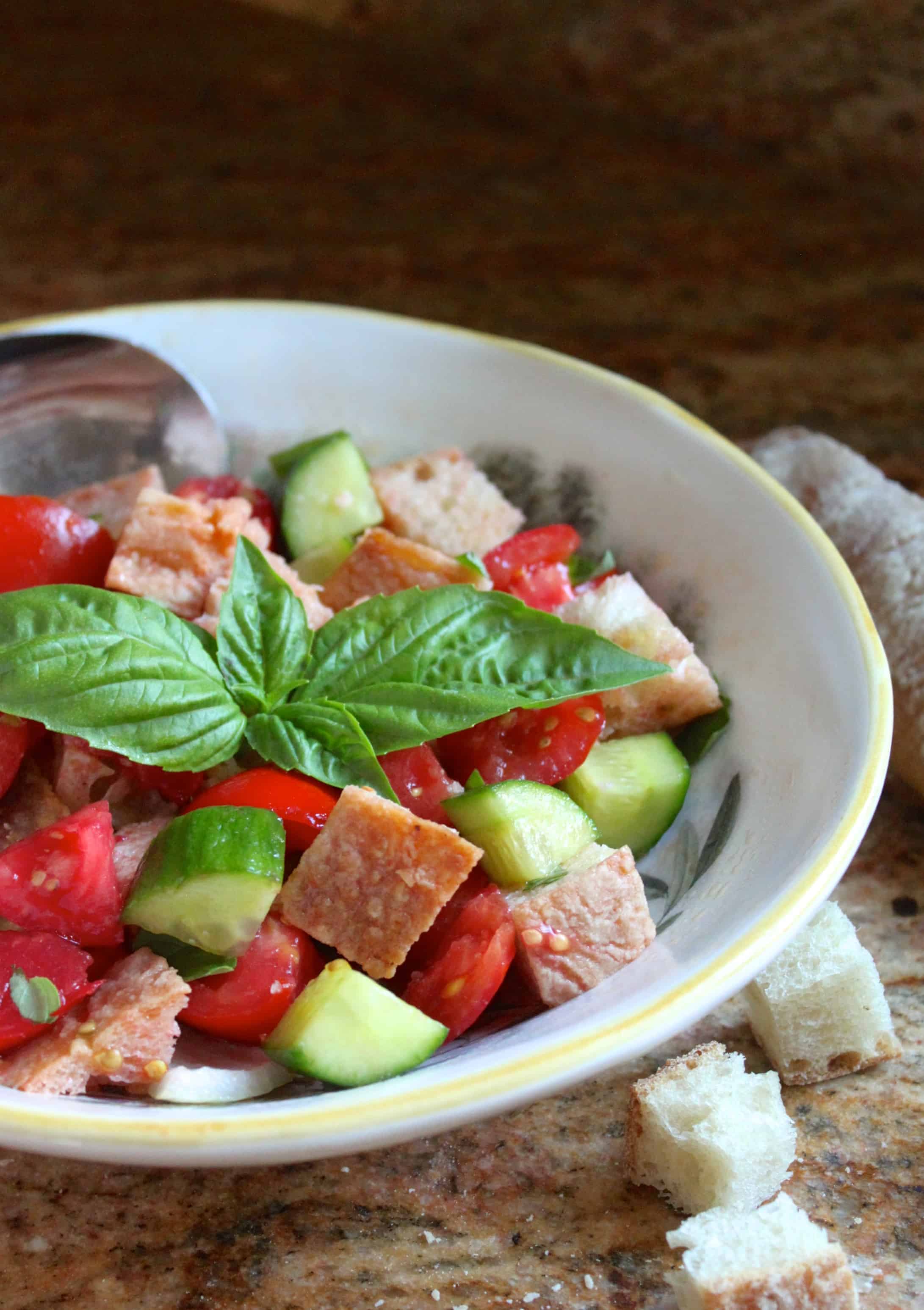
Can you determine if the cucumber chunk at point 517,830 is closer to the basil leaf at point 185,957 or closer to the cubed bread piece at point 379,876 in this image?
the cubed bread piece at point 379,876

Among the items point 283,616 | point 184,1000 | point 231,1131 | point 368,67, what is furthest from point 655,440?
point 368,67

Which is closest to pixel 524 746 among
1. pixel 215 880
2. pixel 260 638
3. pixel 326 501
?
pixel 260 638

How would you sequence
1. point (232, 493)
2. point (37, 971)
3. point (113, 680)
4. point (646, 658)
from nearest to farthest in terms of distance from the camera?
1. point (37, 971)
2. point (113, 680)
3. point (646, 658)
4. point (232, 493)

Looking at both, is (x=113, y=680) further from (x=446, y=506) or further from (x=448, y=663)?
(x=446, y=506)

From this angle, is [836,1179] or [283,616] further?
[283,616]

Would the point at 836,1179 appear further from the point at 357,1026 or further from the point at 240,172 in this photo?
the point at 240,172

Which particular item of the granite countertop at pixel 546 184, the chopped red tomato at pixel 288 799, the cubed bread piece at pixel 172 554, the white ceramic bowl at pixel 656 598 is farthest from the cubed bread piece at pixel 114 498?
the granite countertop at pixel 546 184
